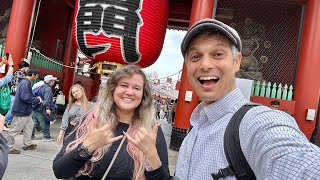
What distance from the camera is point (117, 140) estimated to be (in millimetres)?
1609

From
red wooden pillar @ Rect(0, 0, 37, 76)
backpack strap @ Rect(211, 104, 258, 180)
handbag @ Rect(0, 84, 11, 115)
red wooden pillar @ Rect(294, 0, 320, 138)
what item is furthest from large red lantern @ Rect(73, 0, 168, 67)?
backpack strap @ Rect(211, 104, 258, 180)

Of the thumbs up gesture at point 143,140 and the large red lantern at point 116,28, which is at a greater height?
the large red lantern at point 116,28

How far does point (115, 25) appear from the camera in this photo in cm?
468

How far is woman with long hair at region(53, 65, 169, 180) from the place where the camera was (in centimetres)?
143

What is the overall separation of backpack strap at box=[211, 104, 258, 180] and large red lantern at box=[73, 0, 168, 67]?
13.6 ft

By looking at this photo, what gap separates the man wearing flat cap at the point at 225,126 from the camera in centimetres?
64

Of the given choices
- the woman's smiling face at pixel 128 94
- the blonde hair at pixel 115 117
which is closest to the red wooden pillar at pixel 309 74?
the blonde hair at pixel 115 117

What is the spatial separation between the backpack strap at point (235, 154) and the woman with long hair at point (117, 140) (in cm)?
59

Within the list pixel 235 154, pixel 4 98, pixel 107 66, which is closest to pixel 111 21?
pixel 107 66

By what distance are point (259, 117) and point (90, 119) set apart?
1281mm

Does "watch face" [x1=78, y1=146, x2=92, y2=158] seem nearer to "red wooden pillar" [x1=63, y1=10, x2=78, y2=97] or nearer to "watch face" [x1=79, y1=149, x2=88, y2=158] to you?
"watch face" [x1=79, y1=149, x2=88, y2=158]

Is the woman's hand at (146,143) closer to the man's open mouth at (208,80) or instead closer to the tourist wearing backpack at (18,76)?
the man's open mouth at (208,80)

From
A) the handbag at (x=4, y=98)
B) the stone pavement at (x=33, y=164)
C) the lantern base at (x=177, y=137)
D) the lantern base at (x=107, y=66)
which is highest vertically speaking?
the lantern base at (x=107, y=66)

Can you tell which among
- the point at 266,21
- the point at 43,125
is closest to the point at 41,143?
the point at 43,125
